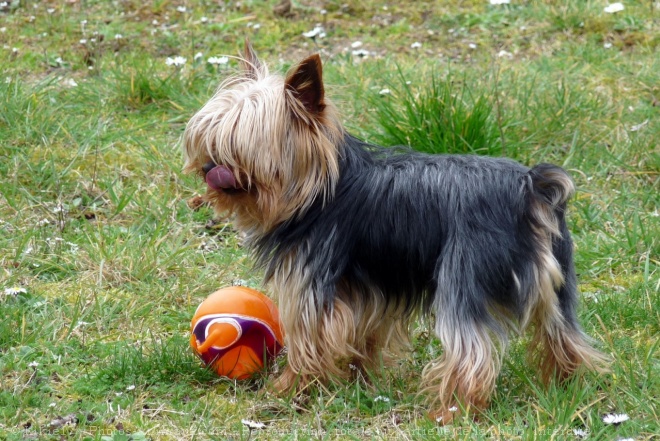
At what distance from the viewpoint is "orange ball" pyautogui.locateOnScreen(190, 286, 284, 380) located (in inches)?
150

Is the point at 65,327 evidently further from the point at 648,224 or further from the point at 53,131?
the point at 648,224

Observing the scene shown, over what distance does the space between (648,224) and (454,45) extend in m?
3.18

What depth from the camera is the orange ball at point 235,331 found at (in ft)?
12.5

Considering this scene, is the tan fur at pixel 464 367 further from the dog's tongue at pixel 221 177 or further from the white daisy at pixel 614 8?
the white daisy at pixel 614 8

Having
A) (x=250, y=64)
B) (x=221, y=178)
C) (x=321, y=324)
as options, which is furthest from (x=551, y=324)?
(x=250, y=64)

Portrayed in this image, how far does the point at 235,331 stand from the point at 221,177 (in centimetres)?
65

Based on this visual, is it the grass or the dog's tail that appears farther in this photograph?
the grass

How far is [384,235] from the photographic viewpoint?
3572 millimetres

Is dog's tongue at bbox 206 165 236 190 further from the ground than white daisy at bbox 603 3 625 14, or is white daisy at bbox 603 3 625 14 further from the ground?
dog's tongue at bbox 206 165 236 190

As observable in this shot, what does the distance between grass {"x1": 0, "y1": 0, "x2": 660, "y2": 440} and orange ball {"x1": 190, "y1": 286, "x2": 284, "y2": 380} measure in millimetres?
104

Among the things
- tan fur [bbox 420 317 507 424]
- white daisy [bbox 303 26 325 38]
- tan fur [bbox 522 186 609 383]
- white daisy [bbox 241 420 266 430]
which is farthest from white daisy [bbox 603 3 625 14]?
white daisy [bbox 241 420 266 430]

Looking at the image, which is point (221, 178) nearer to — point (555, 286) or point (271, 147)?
point (271, 147)

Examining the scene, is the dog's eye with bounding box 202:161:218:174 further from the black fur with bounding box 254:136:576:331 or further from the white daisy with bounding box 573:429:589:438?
the white daisy with bounding box 573:429:589:438

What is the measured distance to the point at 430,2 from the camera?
856 centimetres
